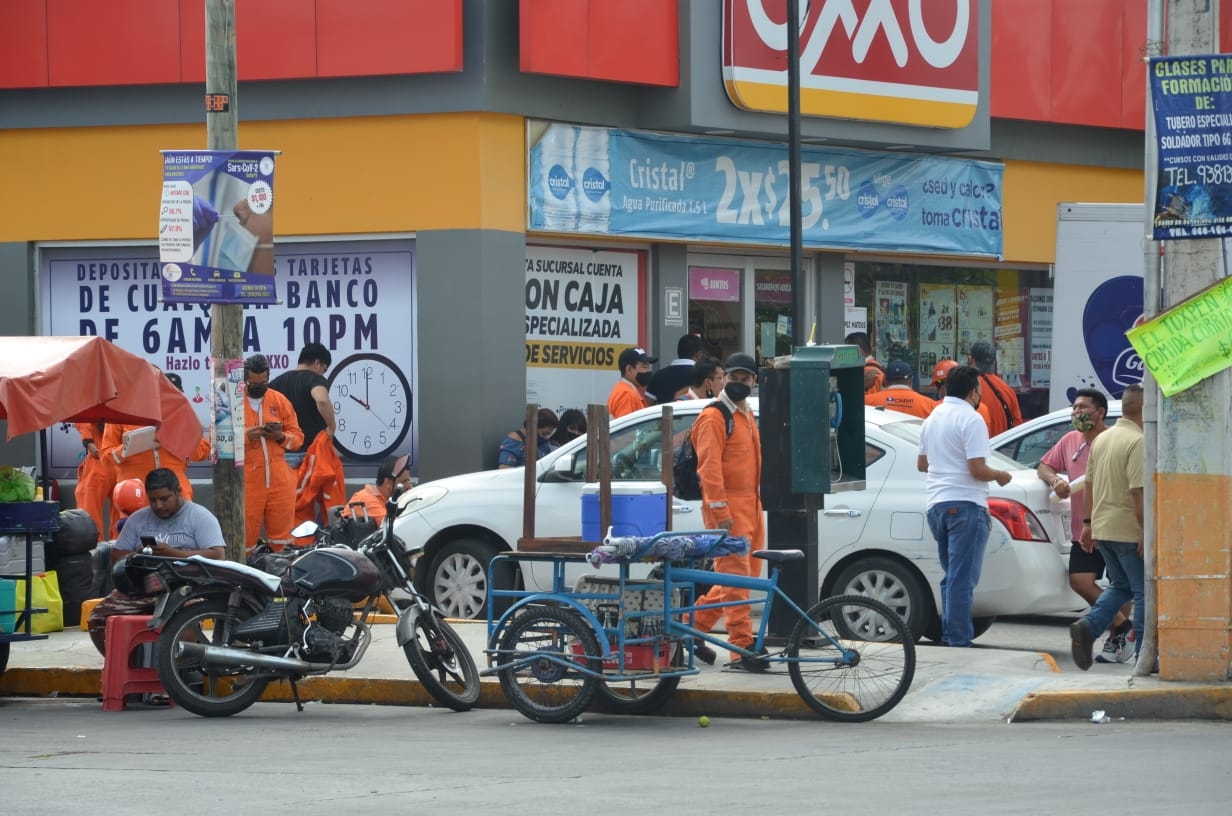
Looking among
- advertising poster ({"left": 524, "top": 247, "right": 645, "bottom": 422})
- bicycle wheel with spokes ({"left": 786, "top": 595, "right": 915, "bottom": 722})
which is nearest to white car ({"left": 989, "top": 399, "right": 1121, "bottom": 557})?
bicycle wheel with spokes ({"left": 786, "top": 595, "right": 915, "bottom": 722})

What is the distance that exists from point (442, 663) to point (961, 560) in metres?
3.48

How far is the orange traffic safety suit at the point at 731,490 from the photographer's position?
11.5 m

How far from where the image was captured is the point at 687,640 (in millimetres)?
10727

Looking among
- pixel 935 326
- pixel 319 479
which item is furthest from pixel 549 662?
pixel 935 326

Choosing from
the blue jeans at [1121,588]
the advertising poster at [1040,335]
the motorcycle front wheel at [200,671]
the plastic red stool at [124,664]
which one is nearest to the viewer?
the motorcycle front wheel at [200,671]

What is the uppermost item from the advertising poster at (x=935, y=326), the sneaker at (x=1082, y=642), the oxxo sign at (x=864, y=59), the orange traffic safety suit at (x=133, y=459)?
the oxxo sign at (x=864, y=59)

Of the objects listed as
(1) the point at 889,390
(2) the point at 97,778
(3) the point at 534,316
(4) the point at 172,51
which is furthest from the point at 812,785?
(4) the point at 172,51

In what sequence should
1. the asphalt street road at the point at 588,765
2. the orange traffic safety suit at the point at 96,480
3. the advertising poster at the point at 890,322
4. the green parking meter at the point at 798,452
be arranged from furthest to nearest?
the advertising poster at the point at 890,322 → the orange traffic safety suit at the point at 96,480 → the green parking meter at the point at 798,452 → the asphalt street road at the point at 588,765

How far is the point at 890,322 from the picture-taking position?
69.5 ft

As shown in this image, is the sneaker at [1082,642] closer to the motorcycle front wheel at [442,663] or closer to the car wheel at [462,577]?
the motorcycle front wheel at [442,663]

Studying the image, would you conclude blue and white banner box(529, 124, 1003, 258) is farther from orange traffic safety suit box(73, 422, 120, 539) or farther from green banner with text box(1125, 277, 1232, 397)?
green banner with text box(1125, 277, 1232, 397)

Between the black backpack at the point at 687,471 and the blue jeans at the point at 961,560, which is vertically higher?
the black backpack at the point at 687,471

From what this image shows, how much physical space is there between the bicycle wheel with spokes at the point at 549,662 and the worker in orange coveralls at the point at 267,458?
16.3 ft

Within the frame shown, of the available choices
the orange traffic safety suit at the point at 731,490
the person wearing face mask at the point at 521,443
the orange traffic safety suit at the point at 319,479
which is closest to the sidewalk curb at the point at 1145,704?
the orange traffic safety suit at the point at 731,490
